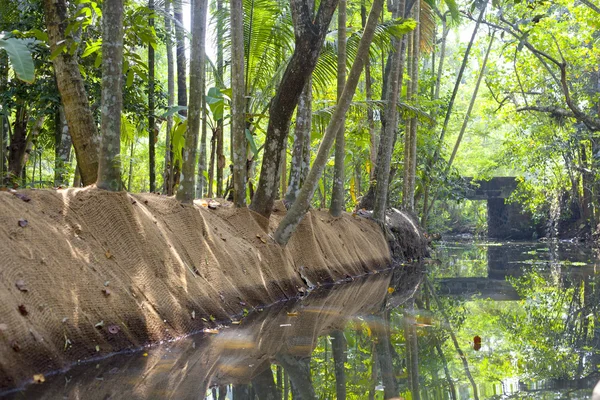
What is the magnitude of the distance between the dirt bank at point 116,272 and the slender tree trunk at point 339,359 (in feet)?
4.66

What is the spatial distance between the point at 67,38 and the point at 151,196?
2.07 meters

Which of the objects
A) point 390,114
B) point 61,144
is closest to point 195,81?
point 61,144

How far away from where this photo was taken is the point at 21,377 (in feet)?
14.2

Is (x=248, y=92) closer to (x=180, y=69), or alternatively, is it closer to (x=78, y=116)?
(x=180, y=69)

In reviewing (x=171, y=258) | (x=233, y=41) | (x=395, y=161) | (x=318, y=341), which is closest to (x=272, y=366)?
(x=318, y=341)

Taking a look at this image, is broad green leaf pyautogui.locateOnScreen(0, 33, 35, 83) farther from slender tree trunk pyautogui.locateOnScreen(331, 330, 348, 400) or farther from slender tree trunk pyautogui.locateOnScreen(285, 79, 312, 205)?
slender tree trunk pyautogui.locateOnScreen(285, 79, 312, 205)

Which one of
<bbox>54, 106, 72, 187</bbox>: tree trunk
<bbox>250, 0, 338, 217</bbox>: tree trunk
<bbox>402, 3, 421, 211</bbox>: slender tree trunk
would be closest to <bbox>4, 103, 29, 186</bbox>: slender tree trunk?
<bbox>54, 106, 72, 187</bbox>: tree trunk

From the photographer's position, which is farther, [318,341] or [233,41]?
[233,41]

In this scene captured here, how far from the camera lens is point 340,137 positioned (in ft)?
41.6

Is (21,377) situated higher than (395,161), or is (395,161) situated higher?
(395,161)

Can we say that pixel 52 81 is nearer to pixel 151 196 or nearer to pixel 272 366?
pixel 151 196

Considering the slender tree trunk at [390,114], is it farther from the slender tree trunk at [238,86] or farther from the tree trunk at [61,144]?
the tree trunk at [61,144]

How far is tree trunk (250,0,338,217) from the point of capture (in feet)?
28.8

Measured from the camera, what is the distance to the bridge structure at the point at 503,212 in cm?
3631
